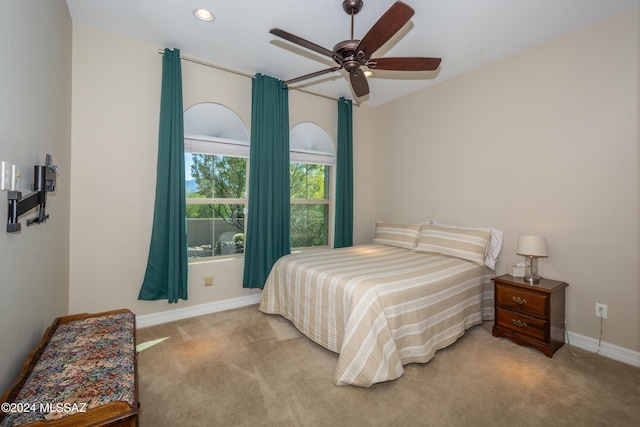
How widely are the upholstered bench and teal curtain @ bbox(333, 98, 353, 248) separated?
2872 millimetres

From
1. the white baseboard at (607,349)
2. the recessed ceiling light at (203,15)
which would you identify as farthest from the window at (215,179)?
the white baseboard at (607,349)

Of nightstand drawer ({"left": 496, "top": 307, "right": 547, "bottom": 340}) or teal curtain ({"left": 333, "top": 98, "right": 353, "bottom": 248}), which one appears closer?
nightstand drawer ({"left": 496, "top": 307, "right": 547, "bottom": 340})

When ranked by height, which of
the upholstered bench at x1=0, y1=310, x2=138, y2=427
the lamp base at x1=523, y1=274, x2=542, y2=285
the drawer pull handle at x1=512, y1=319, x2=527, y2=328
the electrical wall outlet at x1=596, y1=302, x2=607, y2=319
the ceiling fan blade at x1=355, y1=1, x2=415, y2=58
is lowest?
the drawer pull handle at x1=512, y1=319, x2=527, y2=328

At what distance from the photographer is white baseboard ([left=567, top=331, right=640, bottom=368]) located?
2.26 metres

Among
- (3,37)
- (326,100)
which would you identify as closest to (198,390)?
(3,37)

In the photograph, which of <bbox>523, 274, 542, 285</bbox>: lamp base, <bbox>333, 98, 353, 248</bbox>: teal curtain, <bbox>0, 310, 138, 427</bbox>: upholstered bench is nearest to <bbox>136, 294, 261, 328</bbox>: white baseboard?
<bbox>0, 310, 138, 427</bbox>: upholstered bench

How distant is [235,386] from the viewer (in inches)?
77.2

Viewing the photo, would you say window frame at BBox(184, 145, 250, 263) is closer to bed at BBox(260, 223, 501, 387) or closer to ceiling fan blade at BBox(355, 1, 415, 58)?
bed at BBox(260, 223, 501, 387)

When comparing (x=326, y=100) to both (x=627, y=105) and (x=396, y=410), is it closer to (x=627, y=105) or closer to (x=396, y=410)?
(x=627, y=105)

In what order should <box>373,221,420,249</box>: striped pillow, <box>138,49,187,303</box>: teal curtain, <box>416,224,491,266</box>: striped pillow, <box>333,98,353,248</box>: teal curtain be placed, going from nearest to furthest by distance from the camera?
<box>138,49,187,303</box>: teal curtain → <box>416,224,491,266</box>: striped pillow → <box>373,221,420,249</box>: striped pillow → <box>333,98,353,248</box>: teal curtain

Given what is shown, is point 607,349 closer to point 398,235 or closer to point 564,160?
point 564,160

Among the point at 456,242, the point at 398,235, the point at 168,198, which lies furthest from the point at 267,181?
the point at 456,242

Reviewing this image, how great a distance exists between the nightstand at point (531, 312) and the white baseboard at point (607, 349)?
0.42 feet

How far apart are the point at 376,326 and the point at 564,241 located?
203 centimetres
